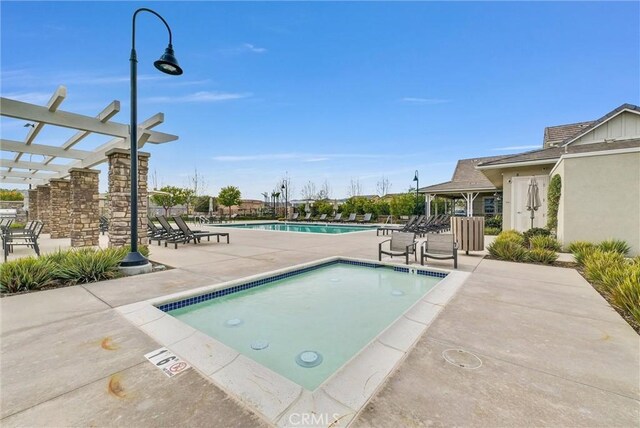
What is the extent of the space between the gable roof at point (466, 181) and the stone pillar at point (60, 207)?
20.0 metres

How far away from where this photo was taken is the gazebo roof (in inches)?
231

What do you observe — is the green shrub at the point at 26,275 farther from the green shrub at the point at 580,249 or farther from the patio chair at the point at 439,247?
the green shrub at the point at 580,249

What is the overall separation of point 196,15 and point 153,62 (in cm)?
629

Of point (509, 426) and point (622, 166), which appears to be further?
point (622, 166)

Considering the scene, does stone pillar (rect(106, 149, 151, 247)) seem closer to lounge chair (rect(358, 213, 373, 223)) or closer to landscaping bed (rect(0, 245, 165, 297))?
landscaping bed (rect(0, 245, 165, 297))

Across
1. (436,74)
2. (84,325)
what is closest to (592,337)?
(84,325)

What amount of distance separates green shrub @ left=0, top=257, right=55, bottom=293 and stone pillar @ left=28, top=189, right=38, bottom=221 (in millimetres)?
15414

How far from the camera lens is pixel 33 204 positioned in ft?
52.1

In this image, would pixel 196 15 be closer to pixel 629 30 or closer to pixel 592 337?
pixel 592 337

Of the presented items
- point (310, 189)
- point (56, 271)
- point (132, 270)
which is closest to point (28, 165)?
point (56, 271)

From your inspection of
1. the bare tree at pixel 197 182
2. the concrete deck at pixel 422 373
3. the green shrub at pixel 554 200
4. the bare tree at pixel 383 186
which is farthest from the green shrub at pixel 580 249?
the bare tree at pixel 383 186

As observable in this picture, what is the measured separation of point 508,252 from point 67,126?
1184 centimetres

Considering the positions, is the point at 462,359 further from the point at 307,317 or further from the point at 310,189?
the point at 310,189

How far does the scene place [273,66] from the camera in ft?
51.0
